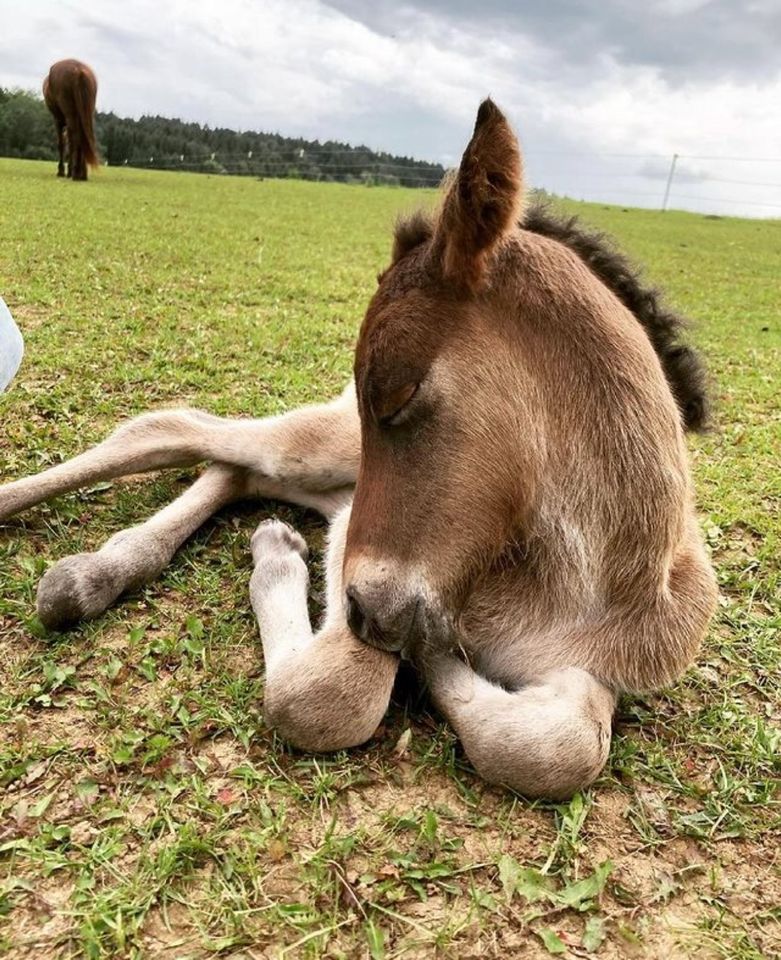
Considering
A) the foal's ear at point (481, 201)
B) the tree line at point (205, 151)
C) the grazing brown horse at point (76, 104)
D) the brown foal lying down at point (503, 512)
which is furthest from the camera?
the tree line at point (205, 151)

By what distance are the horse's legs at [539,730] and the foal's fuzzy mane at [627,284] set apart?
134 cm

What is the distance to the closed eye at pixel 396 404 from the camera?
8.43 ft

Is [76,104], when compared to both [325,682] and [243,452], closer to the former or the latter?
[243,452]

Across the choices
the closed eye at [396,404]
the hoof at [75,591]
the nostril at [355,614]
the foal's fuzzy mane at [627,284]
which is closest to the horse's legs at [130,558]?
the hoof at [75,591]

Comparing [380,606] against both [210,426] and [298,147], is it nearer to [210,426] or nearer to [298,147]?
[210,426]

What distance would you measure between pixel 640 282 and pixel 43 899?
285 cm

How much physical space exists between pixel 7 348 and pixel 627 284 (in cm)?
278

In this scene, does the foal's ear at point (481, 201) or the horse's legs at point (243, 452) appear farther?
the horse's legs at point (243, 452)

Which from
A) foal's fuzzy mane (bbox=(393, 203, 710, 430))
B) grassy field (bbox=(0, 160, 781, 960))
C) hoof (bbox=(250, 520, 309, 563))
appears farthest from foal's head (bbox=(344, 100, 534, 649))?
hoof (bbox=(250, 520, 309, 563))

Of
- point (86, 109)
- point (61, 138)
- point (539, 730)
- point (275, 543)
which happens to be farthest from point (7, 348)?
point (61, 138)

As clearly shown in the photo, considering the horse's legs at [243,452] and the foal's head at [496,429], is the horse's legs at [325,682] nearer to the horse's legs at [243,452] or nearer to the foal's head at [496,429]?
the foal's head at [496,429]

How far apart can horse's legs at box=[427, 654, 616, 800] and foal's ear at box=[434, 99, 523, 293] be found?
4.38 feet

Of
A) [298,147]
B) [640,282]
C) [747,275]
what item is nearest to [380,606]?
[640,282]

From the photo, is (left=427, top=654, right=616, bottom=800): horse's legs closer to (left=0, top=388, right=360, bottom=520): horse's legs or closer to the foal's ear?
the foal's ear
